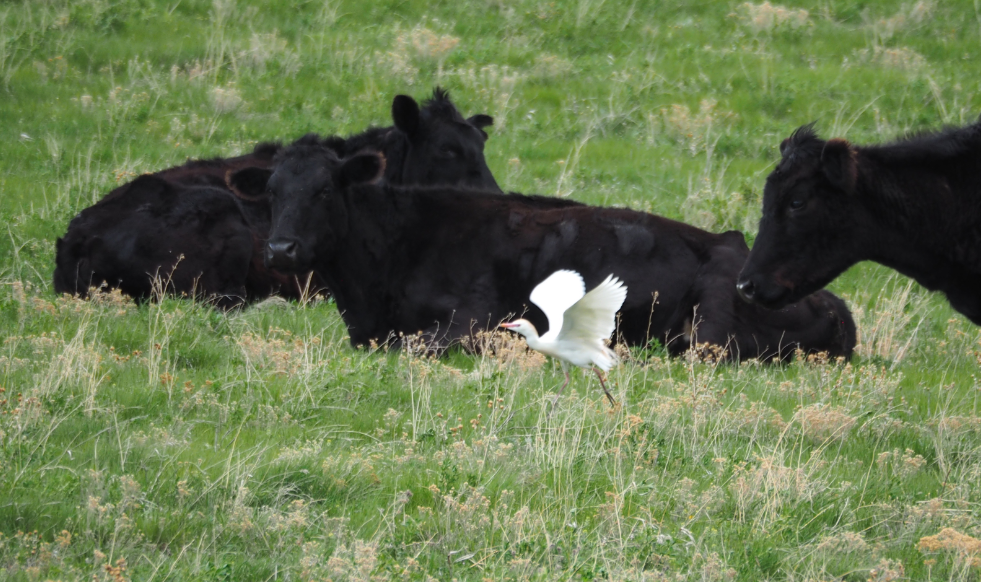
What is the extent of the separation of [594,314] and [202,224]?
606 centimetres

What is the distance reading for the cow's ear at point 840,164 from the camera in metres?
7.38

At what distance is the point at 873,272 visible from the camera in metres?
14.0

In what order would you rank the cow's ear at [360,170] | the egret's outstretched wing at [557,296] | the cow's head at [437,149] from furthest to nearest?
the cow's head at [437,149]
the cow's ear at [360,170]
the egret's outstretched wing at [557,296]

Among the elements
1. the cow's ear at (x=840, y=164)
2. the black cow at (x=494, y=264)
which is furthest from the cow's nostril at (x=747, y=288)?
the black cow at (x=494, y=264)

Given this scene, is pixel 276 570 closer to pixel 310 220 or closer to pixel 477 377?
pixel 477 377

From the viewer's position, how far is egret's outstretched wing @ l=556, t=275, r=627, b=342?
681 cm

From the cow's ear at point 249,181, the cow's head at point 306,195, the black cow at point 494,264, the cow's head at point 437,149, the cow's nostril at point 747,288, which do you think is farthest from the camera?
the cow's head at point 437,149

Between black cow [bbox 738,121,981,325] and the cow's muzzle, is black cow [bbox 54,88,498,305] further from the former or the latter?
black cow [bbox 738,121,981,325]

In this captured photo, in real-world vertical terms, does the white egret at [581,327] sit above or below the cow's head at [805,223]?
below

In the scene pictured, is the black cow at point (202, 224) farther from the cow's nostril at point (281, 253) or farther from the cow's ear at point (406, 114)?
the cow's nostril at point (281, 253)

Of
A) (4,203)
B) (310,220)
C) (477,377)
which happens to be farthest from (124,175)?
(477,377)

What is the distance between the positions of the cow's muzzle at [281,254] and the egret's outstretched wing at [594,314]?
10.7ft

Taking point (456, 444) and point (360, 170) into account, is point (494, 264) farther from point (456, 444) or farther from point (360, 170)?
point (456, 444)

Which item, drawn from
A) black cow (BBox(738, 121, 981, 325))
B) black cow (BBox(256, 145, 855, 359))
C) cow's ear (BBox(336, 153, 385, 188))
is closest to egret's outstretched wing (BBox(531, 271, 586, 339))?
black cow (BBox(738, 121, 981, 325))
